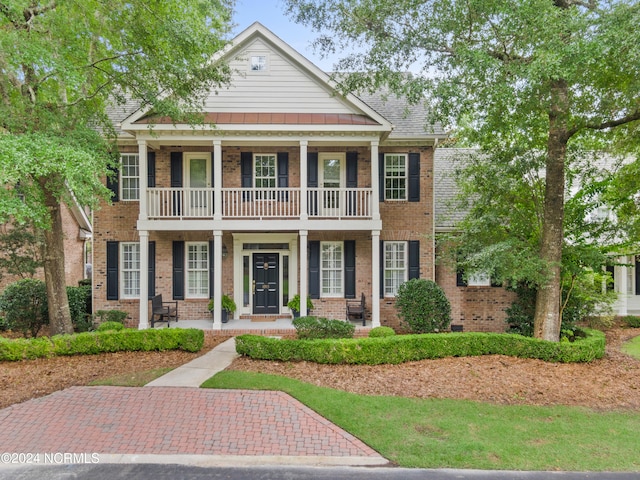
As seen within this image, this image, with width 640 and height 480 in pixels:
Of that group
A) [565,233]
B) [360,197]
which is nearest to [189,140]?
[360,197]

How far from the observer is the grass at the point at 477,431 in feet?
15.2

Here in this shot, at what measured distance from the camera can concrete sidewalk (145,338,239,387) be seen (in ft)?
22.9

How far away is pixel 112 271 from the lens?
39.4ft

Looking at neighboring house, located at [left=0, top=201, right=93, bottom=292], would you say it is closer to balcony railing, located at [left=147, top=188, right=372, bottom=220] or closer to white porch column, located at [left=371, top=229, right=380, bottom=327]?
balcony railing, located at [left=147, top=188, right=372, bottom=220]

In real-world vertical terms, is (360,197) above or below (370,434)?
above

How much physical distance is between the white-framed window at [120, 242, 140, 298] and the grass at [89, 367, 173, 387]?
17.6 feet

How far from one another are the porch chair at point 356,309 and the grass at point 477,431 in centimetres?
494

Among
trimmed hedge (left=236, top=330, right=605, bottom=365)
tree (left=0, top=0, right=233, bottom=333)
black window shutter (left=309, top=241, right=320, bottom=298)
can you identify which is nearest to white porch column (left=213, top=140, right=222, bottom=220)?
tree (left=0, top=0, right=233, bottom=333)

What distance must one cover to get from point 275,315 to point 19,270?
7.54m

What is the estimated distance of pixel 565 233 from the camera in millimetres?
9711

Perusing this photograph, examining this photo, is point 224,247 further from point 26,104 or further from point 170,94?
point 26,104

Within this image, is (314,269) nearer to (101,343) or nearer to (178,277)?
(178,277)

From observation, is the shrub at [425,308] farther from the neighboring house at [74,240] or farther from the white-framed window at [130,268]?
the neighboring house at [74,240]

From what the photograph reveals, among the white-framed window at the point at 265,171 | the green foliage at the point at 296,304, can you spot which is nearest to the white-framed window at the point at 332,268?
the green foliage at the point at 296,304
